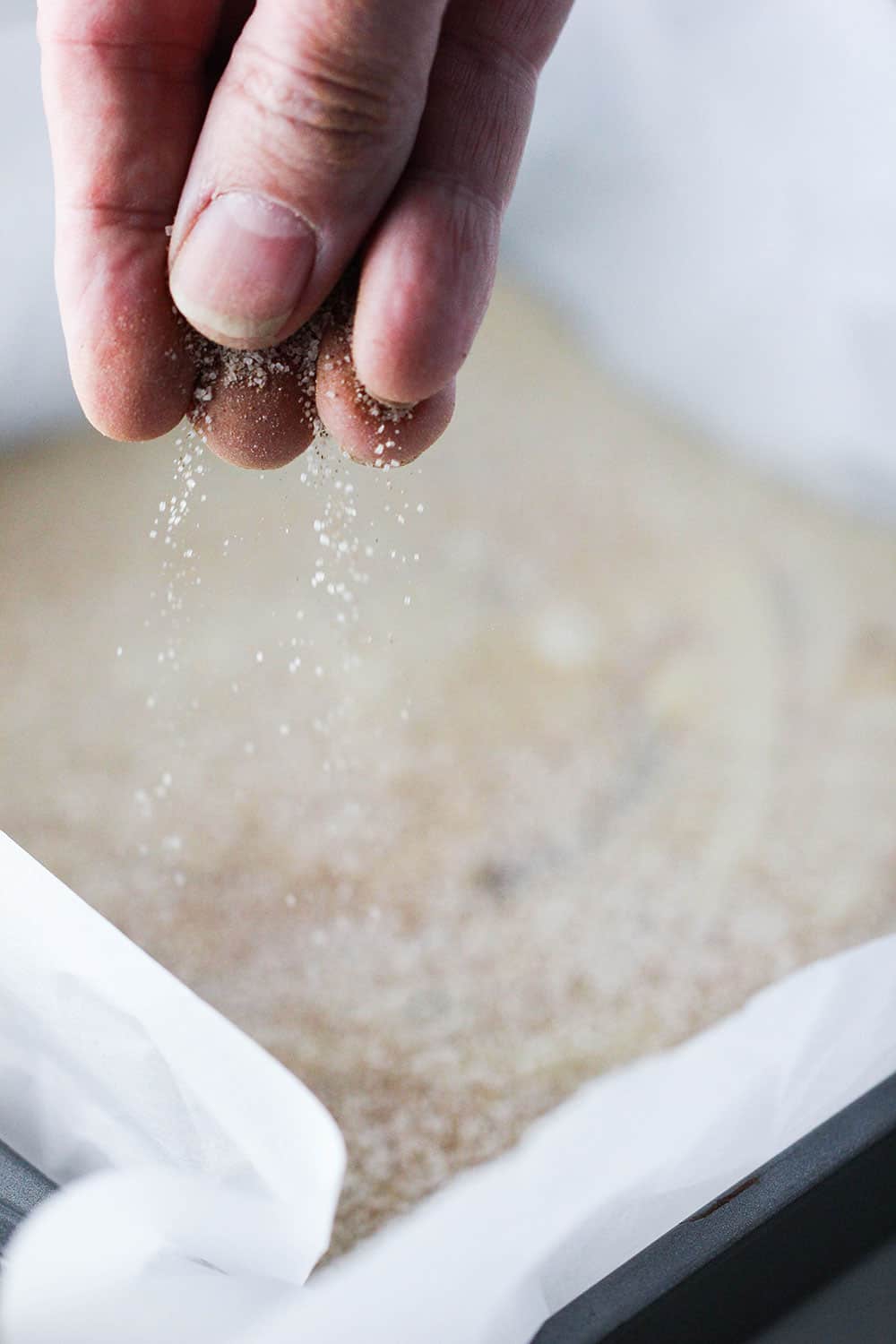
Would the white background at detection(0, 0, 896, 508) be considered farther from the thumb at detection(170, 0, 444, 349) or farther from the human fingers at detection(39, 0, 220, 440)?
the thumb at detection(170, 0, 444, 349)

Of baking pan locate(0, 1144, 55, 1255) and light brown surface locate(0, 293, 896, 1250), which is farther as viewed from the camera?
light brown surface locate(0, 293, 896, 1250)

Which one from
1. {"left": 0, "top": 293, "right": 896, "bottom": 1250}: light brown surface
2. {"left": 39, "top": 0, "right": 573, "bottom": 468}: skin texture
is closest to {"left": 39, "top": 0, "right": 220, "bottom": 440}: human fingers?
{"left": 39, "top": 0, "right": 573, "bottom": 468}: skin texture

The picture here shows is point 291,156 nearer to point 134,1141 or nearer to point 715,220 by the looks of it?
point 134,1141

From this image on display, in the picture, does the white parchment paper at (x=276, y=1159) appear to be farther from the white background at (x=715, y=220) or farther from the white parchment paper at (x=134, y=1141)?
the white background at (x=715, y=220)

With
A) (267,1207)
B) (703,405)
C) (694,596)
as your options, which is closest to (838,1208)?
(267,1207)

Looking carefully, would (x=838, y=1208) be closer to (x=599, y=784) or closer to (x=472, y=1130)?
(x=472, y=1130)

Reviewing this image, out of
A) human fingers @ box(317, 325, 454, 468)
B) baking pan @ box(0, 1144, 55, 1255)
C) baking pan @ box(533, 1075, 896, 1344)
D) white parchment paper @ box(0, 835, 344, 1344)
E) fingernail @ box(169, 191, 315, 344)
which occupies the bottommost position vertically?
baking pan @ box(0, 1144, 55, 1255)

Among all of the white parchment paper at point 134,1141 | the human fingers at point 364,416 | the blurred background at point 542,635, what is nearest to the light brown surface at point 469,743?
the blurred background at point 542,635
